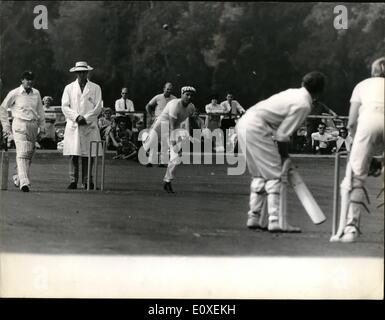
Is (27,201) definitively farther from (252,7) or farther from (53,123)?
(53,123)

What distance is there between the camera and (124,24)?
18.8m

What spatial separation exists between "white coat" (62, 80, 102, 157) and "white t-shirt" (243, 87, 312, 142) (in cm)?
404

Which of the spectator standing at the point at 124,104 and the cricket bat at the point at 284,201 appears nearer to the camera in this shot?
the cricket bat at the point at 284,201

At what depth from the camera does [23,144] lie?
17453mm

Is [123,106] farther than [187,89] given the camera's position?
Yes

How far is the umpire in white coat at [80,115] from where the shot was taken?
17.9 metres

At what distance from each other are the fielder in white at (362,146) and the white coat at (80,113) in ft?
17.1

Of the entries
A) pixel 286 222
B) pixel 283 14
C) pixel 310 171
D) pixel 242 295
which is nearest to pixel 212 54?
pixel 283 14

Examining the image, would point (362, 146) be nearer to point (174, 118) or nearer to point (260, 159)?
point (260, 159)

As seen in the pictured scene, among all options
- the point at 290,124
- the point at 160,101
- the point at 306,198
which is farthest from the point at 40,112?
the point at 306,198

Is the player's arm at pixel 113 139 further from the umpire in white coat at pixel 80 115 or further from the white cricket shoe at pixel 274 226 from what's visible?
the white cricket shoe at pixel 274 226

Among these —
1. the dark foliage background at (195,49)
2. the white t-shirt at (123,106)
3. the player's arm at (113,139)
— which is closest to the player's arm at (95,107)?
the dark foliage background at (195,49)

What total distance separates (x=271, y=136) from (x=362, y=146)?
3.84ft

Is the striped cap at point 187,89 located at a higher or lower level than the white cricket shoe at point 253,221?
higher
